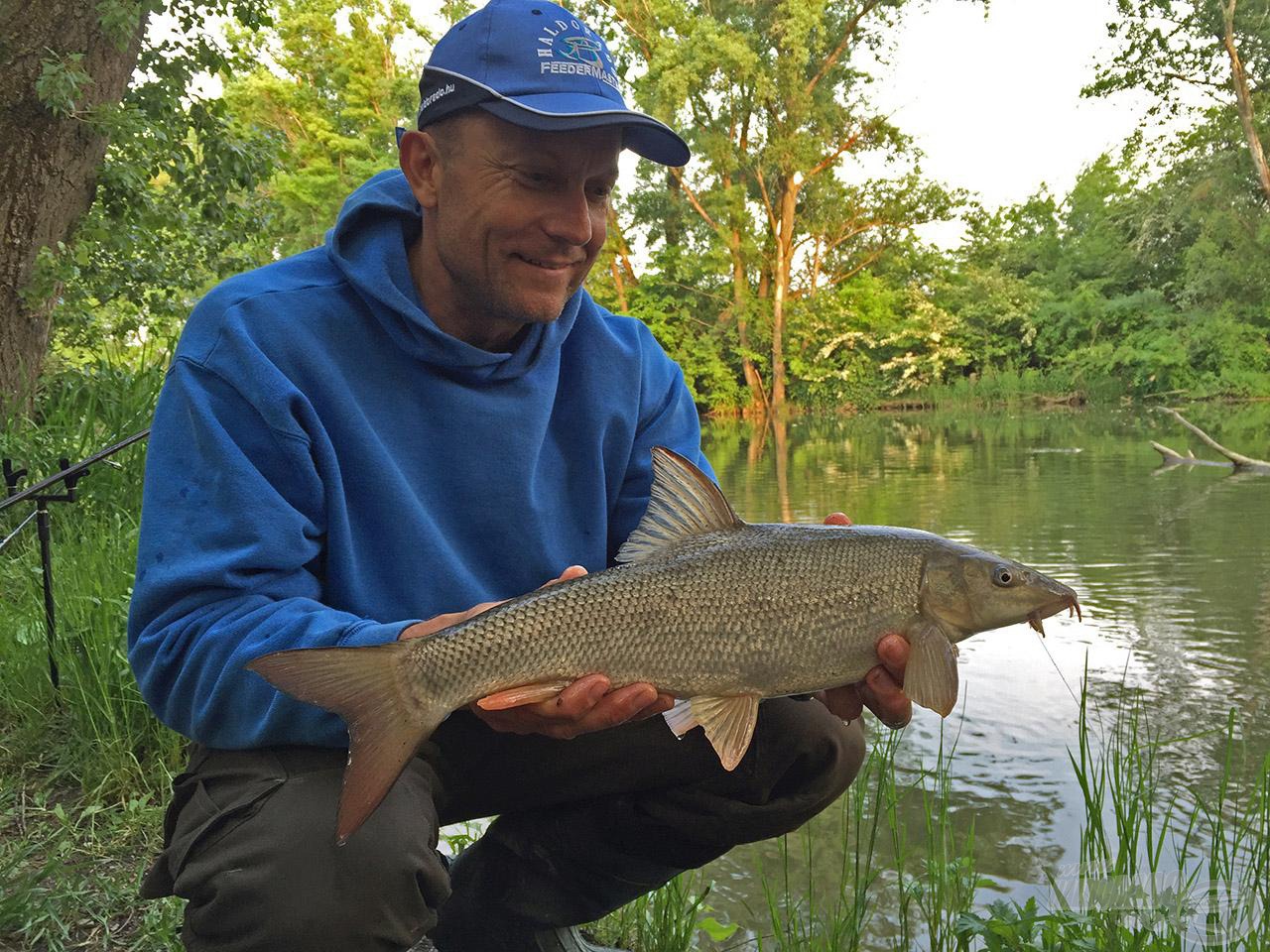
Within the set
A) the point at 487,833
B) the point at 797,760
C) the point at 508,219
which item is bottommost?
the point at 487,833

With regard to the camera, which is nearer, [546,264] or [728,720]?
[728,720]

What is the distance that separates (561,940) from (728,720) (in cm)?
81

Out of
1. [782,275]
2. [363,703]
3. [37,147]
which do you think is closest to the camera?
[363,703]

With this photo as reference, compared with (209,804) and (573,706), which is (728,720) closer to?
(573,706)

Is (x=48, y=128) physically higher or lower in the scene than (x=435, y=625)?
higher

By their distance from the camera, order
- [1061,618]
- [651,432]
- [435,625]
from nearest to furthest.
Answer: [435,625], [651,432], [1061,618]

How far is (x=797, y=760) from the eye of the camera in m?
2.40

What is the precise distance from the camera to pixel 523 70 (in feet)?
7.61

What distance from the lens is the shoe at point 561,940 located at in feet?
8.20

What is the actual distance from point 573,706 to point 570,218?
3.38 feet

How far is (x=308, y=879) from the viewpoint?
1781 millimetres

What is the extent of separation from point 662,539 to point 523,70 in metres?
0.99

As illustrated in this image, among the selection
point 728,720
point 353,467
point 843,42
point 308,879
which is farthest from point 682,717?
point 843,42

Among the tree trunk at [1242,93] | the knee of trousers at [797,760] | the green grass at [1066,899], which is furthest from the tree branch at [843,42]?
the knee of trousers at [797,760]
